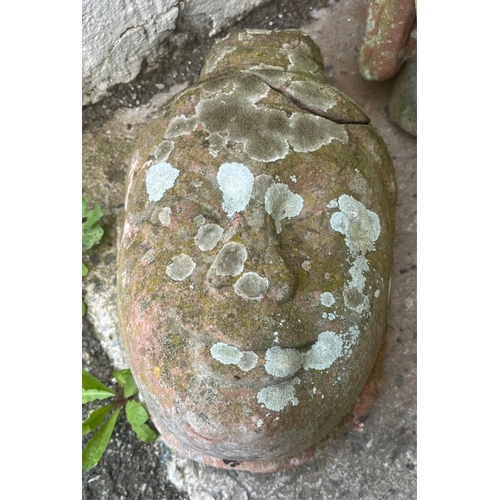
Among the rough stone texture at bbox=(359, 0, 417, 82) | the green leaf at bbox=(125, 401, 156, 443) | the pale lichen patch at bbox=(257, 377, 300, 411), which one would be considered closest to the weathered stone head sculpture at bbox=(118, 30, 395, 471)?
the pale lichen patch at bbox=(257, 377, 300, 411)

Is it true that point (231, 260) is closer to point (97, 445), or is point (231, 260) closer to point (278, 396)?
point (278, 396)

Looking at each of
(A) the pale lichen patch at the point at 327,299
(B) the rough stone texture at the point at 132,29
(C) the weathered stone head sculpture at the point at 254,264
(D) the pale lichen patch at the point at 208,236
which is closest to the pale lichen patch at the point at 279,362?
(C) the weathered stone head sculpture at the point at 254,264

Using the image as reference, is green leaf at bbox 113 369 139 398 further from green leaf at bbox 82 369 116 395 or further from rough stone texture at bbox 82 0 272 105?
rough stone texture at bbox 82 0 272 105

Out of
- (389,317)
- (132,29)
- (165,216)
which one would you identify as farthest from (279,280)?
(132,29)

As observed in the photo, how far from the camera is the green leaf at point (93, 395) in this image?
153 centimetres

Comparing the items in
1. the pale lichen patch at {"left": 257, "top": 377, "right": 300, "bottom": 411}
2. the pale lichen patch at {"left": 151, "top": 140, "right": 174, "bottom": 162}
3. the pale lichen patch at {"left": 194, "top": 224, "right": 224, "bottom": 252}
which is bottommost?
the pale lichen patch at {"left": 257, "top": 377, "right": 300, "bottom": 411}

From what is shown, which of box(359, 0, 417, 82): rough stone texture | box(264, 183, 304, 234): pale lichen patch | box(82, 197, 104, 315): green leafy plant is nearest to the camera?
box(264, 183, 304, 234): pale lichen patch

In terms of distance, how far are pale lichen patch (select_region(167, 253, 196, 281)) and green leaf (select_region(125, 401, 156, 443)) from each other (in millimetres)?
674

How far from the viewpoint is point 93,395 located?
1.54 m

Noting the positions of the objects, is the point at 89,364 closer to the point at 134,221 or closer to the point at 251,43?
the point at 134,221

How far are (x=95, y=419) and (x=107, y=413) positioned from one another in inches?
2.5

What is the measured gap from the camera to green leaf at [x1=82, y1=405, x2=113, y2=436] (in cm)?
149

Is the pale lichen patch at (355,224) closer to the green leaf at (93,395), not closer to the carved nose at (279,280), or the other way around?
the carved nose at (279,280)

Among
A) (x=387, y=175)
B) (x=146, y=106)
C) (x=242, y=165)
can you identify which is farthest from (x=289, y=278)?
(x=146, y=106)
